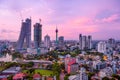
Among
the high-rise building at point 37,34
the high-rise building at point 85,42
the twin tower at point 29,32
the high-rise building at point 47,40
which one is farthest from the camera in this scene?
the high-rise building at point 47,40

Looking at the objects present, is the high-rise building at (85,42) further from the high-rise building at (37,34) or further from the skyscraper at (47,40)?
the skyscraper at (47,40)

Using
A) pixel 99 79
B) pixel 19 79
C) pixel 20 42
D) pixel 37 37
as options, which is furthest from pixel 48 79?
pixel 37 37

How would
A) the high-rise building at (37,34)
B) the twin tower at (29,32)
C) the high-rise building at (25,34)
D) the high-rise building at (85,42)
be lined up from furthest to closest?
the high-rise building at (37,34)
the twin tower at (29,32)
the high-rise building at (85,42)
the high-rise building at (25,34)

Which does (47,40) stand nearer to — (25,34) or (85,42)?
(25,34)

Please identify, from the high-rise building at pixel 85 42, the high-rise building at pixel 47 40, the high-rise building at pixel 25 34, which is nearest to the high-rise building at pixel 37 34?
the high-rise building at pixel 25 34

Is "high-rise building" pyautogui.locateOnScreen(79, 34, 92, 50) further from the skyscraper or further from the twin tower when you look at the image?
the skyscraper

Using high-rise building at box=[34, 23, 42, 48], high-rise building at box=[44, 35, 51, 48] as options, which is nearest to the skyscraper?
high-rise building at box=[44, 35, 51, 48]

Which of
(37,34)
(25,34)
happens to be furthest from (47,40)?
(25,34)

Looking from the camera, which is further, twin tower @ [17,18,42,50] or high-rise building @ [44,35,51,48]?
high-rise building @ [44,35,51,48]

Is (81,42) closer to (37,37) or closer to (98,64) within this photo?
(37,37)

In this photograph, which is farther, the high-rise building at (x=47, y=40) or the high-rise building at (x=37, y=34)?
the high-rise building at (x=47, y=40)

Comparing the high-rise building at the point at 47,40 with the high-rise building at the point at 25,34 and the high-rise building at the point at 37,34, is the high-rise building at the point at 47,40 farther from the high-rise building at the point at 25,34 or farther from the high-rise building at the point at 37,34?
the high-rise building at the point at 25,34
